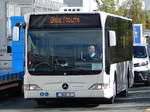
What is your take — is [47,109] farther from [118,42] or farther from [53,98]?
[118,42]

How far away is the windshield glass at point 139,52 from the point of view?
27.9 metres

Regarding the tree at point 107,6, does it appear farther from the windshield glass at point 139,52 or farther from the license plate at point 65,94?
the license plate at point 65,94

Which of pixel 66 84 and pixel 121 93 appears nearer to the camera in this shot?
pixel 66 84

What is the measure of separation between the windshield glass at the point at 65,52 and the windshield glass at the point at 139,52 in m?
10.7

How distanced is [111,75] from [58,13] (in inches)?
94.8

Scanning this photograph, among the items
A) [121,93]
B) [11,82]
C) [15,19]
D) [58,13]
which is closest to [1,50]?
[15,19]

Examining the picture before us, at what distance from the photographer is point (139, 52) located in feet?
92.4

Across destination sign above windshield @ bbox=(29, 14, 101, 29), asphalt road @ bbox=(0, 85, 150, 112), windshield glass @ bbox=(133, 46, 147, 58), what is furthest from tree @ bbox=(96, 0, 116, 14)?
destination sign above windshield @ bbox=(29, 14, 101, 29)

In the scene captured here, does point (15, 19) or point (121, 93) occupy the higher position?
point (15, 19)

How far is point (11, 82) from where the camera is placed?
21.5m

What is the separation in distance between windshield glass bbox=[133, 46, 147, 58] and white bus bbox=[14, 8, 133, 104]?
10219 mm

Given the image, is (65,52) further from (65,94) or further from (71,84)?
(65,94)

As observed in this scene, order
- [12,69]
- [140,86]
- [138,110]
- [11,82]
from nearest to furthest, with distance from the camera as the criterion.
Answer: [138,110]
[11,82]
[12,69]
[140,86]

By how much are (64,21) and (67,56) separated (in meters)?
1.05
